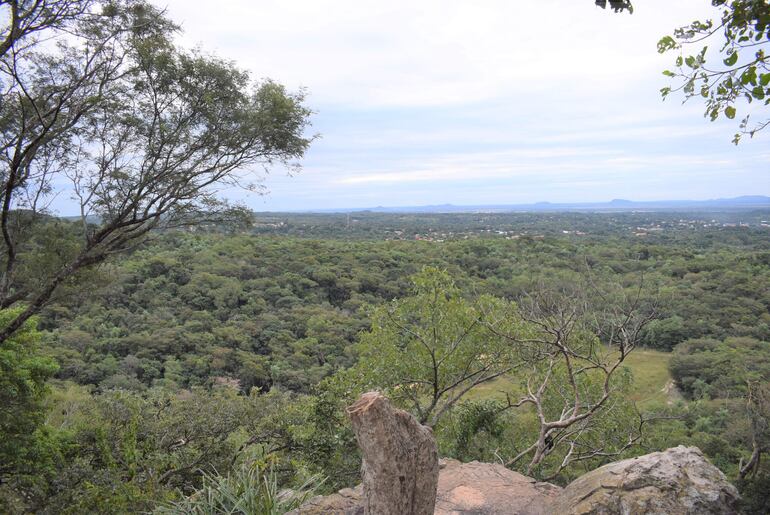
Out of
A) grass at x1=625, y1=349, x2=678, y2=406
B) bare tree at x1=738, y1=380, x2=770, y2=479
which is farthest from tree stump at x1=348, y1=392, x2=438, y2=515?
grass at x1=625, y1=349, x2=678, y2=406

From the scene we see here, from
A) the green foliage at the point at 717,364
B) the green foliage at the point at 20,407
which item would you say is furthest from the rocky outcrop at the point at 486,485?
the green foliage at the point at 717,364

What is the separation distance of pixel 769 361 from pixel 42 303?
29841mm

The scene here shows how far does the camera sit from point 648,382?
1145 inches

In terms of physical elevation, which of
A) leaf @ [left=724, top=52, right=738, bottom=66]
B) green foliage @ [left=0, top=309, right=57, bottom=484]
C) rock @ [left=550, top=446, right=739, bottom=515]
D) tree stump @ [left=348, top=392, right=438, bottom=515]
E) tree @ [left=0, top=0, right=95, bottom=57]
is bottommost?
green foliage @ [left=0, top=309, right=57, bottom=484]

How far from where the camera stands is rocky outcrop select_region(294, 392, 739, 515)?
369cm

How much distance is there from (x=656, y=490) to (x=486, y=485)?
1.92 meters

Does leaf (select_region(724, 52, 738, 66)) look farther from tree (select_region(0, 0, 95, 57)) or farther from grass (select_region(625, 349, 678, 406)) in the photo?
grass (select_region(625, 349, 678, 406))

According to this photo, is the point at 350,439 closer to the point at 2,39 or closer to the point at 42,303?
the point at 42,303

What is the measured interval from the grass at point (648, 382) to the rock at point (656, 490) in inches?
766

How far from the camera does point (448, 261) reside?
168ft

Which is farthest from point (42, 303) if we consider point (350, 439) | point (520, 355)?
point (520, 355)

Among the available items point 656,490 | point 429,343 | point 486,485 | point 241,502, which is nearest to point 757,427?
point 429,343

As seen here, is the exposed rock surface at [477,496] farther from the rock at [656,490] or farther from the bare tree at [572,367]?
the bare tree at [572,367]

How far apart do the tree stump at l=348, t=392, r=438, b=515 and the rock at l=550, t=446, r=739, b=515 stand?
80.4 inches
